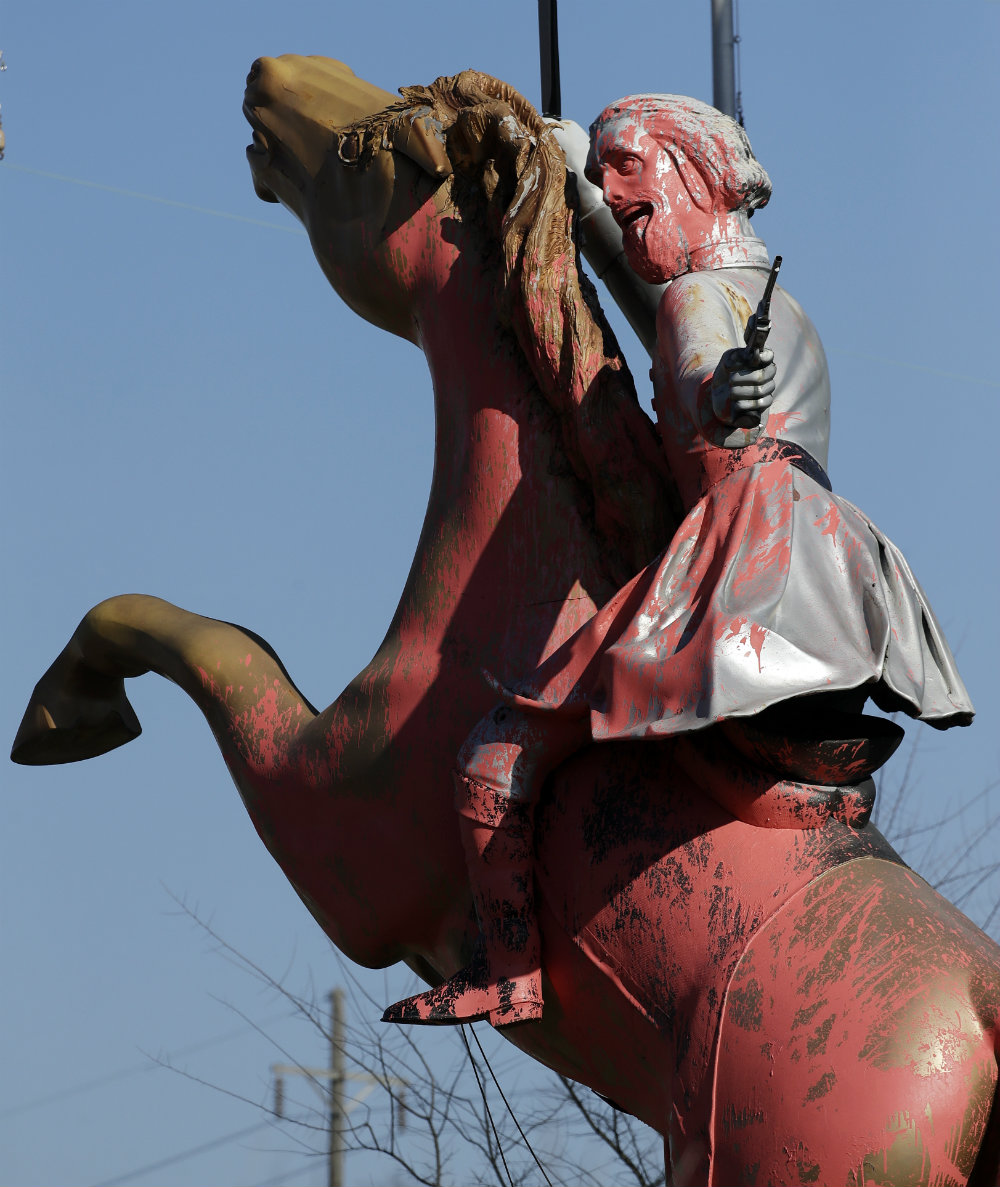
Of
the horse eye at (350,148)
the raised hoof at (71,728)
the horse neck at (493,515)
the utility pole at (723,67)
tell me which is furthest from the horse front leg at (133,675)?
the utility pole at (723,67)

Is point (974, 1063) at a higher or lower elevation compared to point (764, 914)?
lower

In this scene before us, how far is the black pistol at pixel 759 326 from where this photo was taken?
2475 mm

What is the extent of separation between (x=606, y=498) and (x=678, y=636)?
1.46ft

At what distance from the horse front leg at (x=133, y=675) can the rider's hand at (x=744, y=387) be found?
1169 mm

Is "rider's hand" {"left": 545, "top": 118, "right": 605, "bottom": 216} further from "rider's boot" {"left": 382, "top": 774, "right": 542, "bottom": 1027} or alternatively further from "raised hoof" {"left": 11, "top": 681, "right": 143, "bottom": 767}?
"raised hoof" {"left": 11, "top": 681, "right": 143, "bottom": 767}

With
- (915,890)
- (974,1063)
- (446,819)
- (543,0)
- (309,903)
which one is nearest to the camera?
(974,1063)

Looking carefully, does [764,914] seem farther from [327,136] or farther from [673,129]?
[327,136]

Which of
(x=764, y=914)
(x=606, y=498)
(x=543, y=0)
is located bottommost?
(x=764, y=914)

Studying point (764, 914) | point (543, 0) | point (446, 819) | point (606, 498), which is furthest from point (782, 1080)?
point (543, 0)

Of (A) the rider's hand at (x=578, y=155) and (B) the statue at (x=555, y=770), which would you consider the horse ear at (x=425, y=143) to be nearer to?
(B) the statue at (x=555, y=770)

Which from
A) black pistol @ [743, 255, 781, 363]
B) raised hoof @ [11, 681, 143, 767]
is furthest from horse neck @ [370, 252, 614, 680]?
raised hoof @ [11, 681, 143, 767]

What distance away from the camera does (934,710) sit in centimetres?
286

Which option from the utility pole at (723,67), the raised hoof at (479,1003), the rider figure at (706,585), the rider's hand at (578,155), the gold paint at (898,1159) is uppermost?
the utility pole at (723,67)

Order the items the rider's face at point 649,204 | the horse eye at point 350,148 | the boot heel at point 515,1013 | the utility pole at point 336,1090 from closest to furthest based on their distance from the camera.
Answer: the boot heel at point 515,1013
the rider's face at point 649,204
the horse eye at point 350,148
the utility pole at point 336,1090
